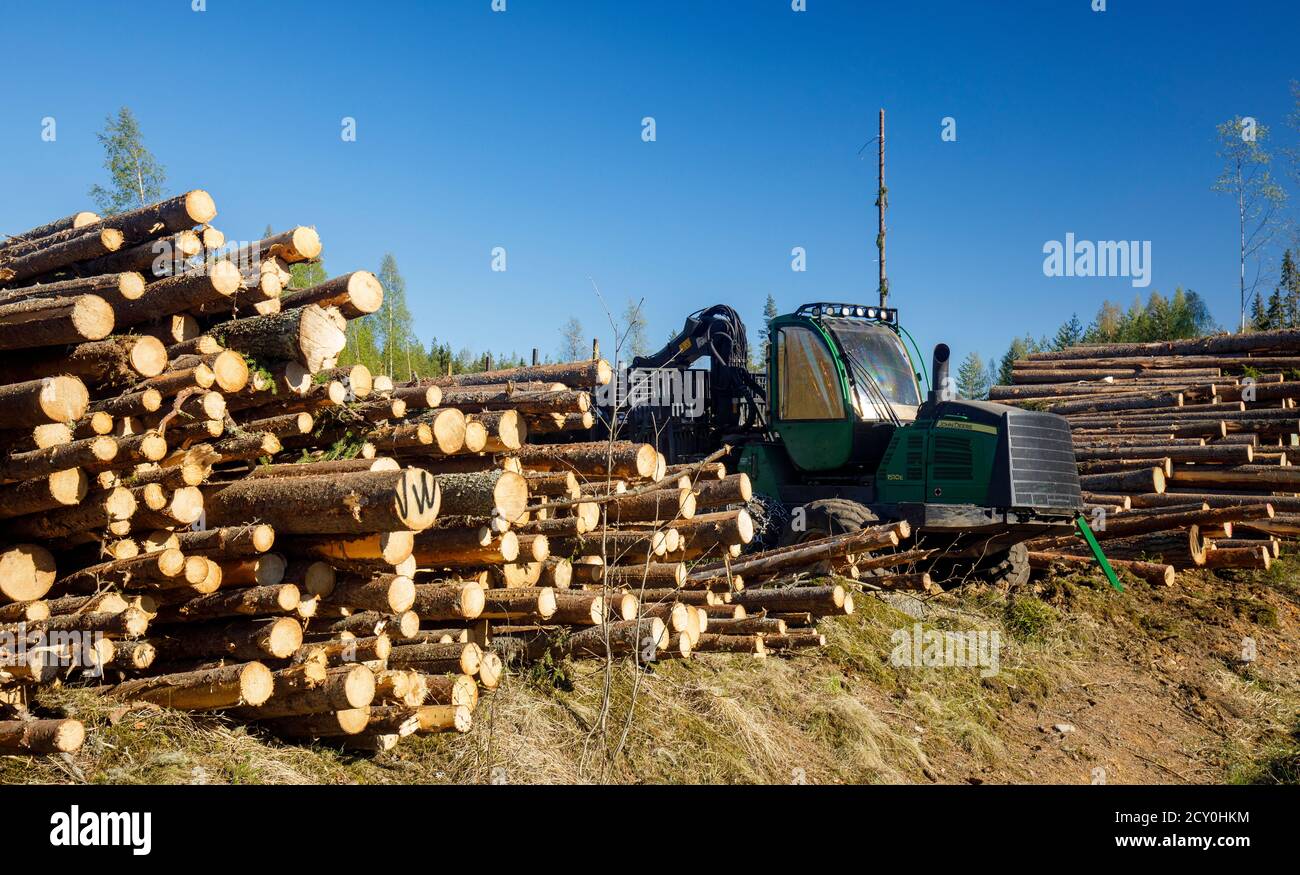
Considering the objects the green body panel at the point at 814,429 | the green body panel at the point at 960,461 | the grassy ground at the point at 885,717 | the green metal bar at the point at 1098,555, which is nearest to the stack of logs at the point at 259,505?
the grassy ground at the point at 885,717

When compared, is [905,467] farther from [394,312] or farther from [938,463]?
[394,312]

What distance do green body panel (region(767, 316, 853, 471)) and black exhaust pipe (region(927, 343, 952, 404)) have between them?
2.94 feet

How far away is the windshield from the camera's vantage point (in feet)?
35.5

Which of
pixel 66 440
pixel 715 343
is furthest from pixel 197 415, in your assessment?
pixel 715 343

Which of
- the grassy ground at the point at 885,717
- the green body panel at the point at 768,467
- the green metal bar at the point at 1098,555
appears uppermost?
the green body panel at the point at 768,467

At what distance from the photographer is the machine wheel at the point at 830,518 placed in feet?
31.2

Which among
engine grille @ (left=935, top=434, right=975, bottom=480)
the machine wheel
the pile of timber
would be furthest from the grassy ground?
engine grille @ (left=935, top=434, right=975, bottom=480)

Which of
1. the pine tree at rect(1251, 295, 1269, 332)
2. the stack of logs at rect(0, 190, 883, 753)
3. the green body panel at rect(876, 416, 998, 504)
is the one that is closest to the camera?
the stack of logs at rect(0, 190, 883, 753)

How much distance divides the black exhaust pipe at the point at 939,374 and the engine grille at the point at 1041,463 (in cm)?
90

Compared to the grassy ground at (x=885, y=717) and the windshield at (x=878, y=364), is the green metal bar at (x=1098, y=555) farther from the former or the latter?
the windshield at (x=878, y=364)

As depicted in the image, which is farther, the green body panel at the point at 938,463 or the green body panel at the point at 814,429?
the green body panel at the point at 814,429

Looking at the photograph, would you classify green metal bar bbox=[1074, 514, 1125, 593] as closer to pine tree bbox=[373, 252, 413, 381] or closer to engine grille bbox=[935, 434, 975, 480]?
engine grille bbox=[935, 434, 975, 480]

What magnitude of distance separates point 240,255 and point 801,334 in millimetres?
6565
